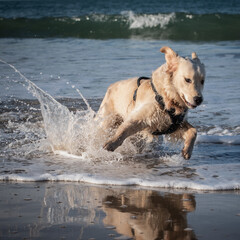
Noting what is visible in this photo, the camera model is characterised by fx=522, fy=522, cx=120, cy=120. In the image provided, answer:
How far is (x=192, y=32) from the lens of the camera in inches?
971

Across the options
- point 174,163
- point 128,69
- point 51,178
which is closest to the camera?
point 51,178

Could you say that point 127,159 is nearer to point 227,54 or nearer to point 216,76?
point 216,76

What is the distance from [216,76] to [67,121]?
5.47 meters

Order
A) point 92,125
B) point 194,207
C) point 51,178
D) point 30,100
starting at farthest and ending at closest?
point 30,100
point 92,125
point 51,178
point 194,207

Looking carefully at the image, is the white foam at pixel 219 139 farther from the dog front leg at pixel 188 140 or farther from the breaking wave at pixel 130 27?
the breaking wave at pixel 130 27

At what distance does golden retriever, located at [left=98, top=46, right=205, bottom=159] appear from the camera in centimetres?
510

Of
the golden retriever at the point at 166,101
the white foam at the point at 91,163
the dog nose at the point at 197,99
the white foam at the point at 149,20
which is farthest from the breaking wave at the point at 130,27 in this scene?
the dog nose at the point at 197,99

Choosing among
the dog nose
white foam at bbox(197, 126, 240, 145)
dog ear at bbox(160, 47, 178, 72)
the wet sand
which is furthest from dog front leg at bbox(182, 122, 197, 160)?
white foam at bbox(197, 126, 240, 145)

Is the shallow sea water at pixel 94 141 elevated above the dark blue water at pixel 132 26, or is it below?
above

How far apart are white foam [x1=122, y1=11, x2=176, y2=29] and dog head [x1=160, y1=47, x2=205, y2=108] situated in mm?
21832

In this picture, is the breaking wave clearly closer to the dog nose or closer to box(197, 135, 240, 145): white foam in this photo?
box(197, 135, 240, 145): white foam

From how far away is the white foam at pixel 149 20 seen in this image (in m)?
27.4

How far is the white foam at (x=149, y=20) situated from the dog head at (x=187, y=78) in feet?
71.6

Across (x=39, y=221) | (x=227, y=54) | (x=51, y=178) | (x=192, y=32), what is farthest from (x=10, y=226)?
(x=192, y=32)
